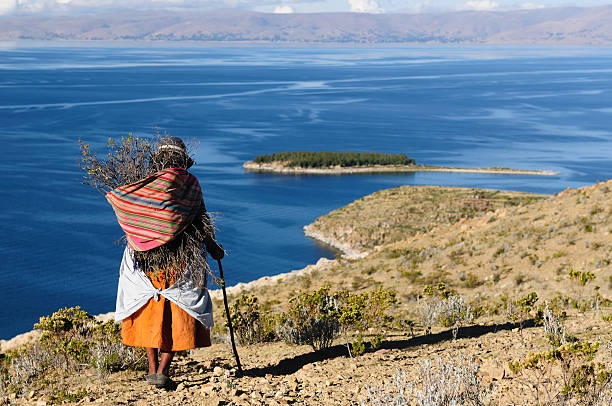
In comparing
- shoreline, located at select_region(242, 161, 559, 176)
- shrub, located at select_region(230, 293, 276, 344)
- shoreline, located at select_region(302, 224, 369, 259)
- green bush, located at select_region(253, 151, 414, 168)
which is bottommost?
shoreline, located at select_region(302, 224, 369, 259)

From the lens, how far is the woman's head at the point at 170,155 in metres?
5.67

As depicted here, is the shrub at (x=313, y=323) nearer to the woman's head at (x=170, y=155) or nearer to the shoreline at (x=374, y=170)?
the woman's head at (x=170, y=155)

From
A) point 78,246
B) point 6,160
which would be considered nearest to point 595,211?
point 78,246

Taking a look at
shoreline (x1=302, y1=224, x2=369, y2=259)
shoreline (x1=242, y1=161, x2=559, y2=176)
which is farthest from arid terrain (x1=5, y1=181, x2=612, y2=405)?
shoreline (x1=242, y1=161, x2=559, y2=176)

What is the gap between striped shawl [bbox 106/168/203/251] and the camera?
538 cm

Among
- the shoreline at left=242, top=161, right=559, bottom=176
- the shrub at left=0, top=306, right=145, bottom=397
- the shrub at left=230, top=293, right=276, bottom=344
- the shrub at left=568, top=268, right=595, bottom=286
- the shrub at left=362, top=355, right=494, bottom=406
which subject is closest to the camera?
the shrub at left=362, top=355, right=494, bottom=406

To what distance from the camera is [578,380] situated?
427cm

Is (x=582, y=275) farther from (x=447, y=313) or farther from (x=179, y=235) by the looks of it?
(x=179, y=235)

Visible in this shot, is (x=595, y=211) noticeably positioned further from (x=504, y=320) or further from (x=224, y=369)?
(x=224, y=369)

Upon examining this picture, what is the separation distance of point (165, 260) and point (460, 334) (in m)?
3.95

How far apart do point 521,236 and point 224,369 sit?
11700mm

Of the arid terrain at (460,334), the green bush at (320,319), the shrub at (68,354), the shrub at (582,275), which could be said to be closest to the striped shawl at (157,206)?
the arid terrain at (460,334)

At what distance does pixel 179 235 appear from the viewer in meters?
5.52

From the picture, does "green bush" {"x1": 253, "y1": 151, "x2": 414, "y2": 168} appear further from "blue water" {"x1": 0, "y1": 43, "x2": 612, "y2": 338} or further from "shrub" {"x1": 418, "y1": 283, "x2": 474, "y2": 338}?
"shrub" {"x1": 418, "y1": 283, "x2": 474, "y2": 338}
